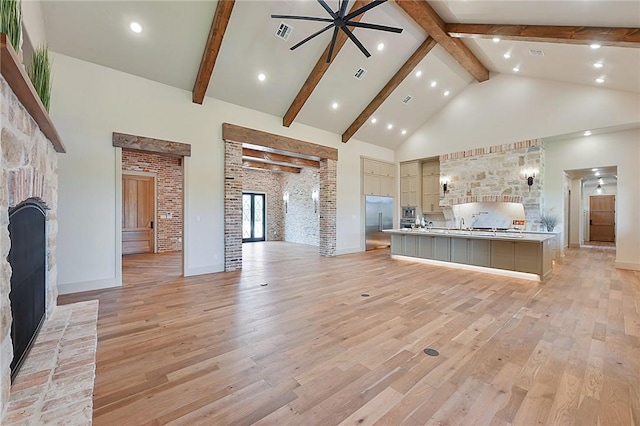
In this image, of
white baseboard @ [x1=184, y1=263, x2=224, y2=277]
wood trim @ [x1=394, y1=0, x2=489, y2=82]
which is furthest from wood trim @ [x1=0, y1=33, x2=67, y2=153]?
wood trim @ [x1=394, y1=0, x2=489, y2=82]

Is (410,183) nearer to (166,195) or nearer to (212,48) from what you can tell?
(212,48)

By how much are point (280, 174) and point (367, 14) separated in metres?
8.56

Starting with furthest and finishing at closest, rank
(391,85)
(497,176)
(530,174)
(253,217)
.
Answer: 1. (253,217)
2. (497,176)
3. (530,174)
4. (391,85)

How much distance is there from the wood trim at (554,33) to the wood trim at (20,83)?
22.8 feet

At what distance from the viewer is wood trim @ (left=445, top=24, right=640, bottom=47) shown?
4.18 m

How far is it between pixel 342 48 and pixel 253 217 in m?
8.52

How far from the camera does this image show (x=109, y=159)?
4.77m

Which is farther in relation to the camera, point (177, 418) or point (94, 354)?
point (94, 354)

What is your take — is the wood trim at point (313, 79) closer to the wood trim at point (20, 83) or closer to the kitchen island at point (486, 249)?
the kitchen island at point (486, 249)

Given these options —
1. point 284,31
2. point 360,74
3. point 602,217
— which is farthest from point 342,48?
point 602,217

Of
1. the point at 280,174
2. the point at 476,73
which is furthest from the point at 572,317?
the point at 280,174

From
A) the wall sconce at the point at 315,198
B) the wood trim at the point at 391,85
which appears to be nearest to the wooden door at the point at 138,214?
the wall sconce at the point at 315,198

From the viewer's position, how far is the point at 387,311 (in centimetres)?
359

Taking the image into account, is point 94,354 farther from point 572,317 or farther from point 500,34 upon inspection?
point 500,34
